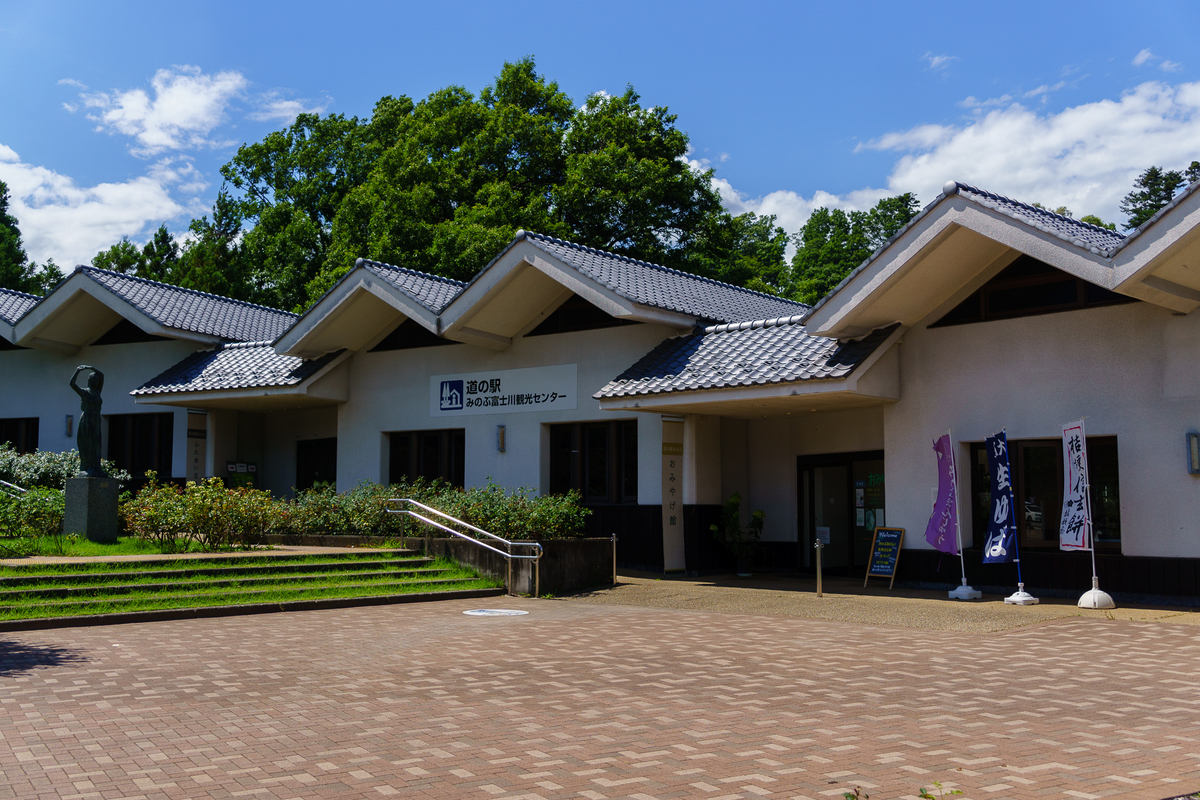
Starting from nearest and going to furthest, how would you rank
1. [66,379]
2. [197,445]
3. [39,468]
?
[39,468], [197,445], [66,379]

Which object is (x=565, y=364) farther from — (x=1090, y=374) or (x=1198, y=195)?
(x=1198, y=195)

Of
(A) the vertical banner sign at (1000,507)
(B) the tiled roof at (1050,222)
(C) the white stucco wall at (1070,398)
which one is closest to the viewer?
(B) the tiled roof at (1050,222)

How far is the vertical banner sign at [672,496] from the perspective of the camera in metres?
17.7

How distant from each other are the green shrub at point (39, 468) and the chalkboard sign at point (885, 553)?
15.8m

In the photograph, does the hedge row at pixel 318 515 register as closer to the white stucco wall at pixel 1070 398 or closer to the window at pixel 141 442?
the white stucco wall at pixel 1070 398

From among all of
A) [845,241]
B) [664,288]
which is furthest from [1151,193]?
[664,288]

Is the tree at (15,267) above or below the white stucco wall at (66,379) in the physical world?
above

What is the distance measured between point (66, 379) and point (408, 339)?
9.61 meters

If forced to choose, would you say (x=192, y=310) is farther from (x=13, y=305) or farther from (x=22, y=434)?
(x=22, y=434)

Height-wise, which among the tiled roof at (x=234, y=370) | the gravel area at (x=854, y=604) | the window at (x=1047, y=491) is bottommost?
the gravel area at (x=854, y=604)

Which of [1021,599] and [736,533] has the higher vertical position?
[736,533]

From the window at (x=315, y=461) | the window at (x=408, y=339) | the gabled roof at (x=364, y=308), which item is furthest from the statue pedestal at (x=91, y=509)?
the window at (x=315, y=461)

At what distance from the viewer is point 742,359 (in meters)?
16.7

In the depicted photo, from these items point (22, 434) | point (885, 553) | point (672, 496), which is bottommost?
point (885, 553)
